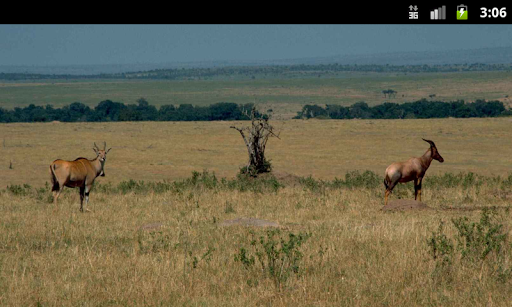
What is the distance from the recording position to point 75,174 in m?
14.4

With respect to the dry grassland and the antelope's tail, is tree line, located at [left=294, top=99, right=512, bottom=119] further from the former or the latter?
the antelope's tail

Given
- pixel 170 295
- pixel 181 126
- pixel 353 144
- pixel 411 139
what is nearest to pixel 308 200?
pixel 170 295

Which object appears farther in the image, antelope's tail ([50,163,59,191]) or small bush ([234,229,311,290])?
antelope's tail ([50,163,59,191])

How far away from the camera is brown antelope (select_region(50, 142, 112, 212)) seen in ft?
46.7

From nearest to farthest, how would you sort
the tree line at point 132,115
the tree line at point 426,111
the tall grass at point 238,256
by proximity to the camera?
the tall grass at point 238,256
the tree line at point 426,111
the tree line at point 132,115

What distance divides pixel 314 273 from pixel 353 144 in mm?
34450

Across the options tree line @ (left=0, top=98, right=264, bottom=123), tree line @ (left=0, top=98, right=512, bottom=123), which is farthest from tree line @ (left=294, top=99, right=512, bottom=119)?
tree line @ (left=0, top=98, right=264, bottom=123)

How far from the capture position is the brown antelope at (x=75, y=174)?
561 inches

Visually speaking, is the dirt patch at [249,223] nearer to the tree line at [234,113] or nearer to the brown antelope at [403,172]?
the brown antelope at [403,172]

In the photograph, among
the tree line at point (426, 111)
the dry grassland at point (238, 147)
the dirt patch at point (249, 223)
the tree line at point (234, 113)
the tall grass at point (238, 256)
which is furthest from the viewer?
the tree line at point (234, 113)

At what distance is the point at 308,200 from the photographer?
15664 millimetres

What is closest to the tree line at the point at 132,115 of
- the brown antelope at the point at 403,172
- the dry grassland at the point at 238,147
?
the dry grassland at the point at 238,147
